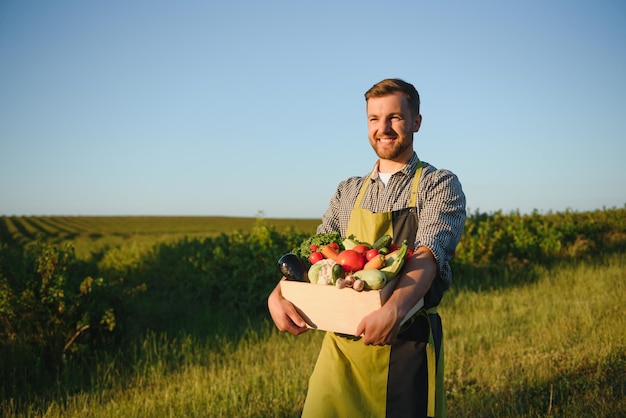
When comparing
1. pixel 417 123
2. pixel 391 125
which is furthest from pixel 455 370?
pixel 391 125

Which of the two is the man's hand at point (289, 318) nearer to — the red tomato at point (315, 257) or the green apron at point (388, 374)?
the red tomato at point (315, 257)

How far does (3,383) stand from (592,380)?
646cm

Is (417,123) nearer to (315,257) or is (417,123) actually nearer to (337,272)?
(315,257)

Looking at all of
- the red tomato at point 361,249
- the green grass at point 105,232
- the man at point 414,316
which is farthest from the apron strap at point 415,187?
the green grass at point 105,232

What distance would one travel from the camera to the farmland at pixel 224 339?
17.1 feet

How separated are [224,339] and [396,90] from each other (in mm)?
5643

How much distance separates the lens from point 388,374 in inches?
108

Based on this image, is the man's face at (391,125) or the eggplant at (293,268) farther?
the man's face at (391,125)

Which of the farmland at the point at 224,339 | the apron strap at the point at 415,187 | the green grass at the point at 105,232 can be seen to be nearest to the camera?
the apron strap at the point at 415,187

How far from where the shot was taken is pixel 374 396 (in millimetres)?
2760

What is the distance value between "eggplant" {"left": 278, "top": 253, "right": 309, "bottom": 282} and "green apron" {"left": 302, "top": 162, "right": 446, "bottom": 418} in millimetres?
467

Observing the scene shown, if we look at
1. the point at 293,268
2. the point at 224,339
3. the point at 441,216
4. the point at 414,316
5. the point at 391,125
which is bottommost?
the point at 224,339

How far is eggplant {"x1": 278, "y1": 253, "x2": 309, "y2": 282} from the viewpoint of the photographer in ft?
8.45

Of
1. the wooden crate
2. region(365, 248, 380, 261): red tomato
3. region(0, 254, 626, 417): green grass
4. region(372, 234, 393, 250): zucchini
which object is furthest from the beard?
region(0, 254, 626, 417): green grass
